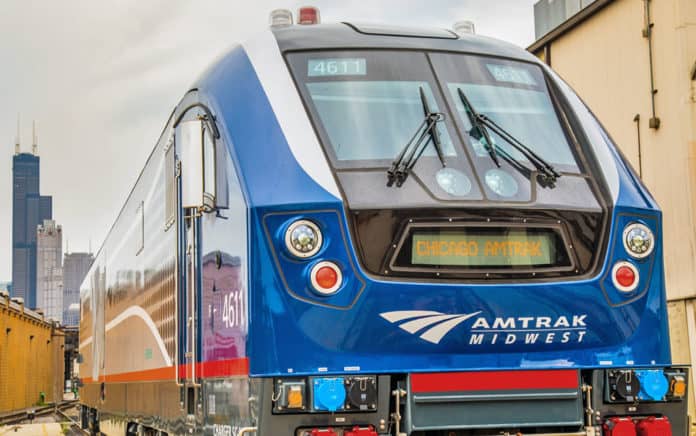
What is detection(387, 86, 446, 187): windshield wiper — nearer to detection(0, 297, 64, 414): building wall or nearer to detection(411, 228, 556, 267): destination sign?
detection(411, 228, 556, 267): destination sign

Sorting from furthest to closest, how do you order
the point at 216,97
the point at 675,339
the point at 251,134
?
the point at 675,339, the point at 216,97, the point at 251,134

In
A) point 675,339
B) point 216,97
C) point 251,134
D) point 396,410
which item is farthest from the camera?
point 675,339

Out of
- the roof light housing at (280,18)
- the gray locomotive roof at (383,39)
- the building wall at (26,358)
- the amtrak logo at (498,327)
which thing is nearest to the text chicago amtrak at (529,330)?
the amtrak logo at (498,327)

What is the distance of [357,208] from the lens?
632cm

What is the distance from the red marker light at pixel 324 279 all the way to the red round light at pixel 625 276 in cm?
168

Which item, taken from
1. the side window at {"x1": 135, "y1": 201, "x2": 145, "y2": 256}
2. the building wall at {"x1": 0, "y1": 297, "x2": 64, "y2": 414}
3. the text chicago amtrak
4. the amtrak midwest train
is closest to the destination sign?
the amtrak midwest train

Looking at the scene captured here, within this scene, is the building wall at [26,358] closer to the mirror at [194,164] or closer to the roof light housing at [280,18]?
the roof light housing at [280,18]

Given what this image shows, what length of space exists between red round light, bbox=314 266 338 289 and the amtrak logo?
327mm

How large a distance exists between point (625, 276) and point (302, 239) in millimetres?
1941

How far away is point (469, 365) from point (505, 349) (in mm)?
238

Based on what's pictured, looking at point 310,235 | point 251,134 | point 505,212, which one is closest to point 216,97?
point 251,134

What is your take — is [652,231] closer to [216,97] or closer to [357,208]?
[357,208]

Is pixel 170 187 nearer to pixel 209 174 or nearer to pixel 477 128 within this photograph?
pixel 209 174

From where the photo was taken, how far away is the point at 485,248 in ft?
21.2
